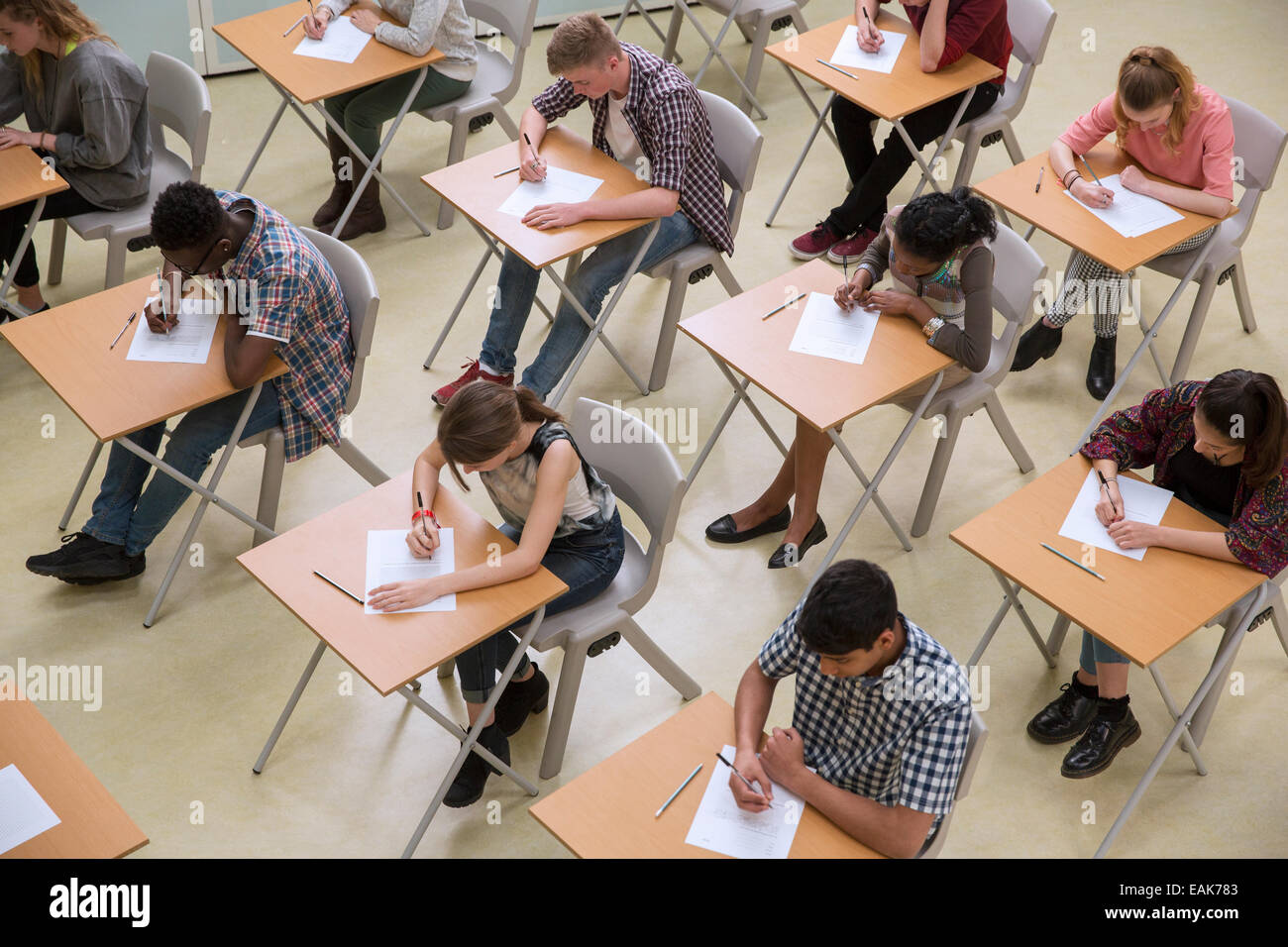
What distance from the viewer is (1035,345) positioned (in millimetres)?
4859

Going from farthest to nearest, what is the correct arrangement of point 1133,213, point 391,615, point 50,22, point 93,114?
point 93,114
point 50,22
point 1133,213
point 391,615

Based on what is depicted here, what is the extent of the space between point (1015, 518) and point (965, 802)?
2.56 ft

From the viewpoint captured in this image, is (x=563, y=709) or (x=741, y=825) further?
(x=563, y=709)

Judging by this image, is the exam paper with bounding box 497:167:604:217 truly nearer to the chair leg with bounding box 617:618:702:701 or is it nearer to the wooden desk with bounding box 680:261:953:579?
the wooden desk with bounding box 680:261:953:579

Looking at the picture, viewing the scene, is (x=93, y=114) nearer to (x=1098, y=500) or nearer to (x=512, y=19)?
(x=512, y=19)

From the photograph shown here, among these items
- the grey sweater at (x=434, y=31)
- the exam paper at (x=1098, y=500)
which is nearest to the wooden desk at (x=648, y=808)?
the exam paper at (x=1098, y=500)

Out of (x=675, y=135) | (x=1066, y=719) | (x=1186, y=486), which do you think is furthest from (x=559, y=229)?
(x=1066, y=719)

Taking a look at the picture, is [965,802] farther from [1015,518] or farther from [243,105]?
[243,105]

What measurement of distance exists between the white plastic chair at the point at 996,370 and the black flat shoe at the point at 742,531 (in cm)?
42

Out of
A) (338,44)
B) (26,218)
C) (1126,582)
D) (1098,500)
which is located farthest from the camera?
(338,44)

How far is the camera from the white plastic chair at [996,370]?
3.90 m

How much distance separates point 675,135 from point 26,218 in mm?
2366

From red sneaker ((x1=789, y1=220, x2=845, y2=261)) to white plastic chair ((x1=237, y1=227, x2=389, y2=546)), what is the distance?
6.47 ft

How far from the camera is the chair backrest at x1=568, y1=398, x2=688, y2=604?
3.32 m
